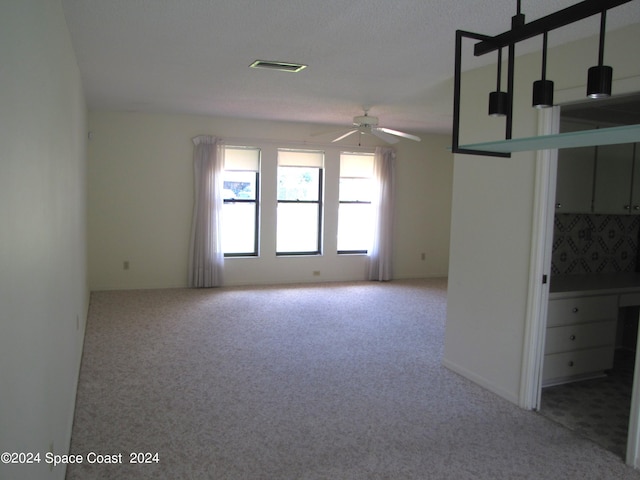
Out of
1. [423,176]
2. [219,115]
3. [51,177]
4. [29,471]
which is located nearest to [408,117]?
[423,176]

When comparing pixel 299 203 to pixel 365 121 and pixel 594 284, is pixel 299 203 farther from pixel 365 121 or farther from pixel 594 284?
pixel 594 284

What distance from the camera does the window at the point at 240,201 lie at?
7352mm

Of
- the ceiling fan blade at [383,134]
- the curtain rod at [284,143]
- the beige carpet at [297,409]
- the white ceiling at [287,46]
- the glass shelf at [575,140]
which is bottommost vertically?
the beige carpet at [297,409]

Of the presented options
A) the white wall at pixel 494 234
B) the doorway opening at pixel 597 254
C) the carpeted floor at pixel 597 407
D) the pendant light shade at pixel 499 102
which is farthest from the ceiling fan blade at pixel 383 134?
the pendant light shade at pixel 499 102

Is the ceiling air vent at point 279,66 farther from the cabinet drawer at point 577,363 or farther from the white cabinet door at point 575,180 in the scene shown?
the cabinet drawer at point 577,363

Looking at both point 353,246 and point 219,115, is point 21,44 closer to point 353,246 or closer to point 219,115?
point 219,115

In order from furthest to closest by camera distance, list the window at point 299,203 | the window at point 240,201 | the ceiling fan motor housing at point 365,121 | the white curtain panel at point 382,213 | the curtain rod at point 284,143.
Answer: the white curtain panel at point 382,213
the window at point 299,203
the window at point 240,201
the curtain rod at point 284,143
the ceiling fan motor housing at point 365,121

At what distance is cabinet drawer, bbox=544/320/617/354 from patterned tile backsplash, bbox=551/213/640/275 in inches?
27.8

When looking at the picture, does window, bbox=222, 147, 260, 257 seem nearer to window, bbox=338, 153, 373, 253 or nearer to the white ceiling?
window, bbox=338, 153, 373, 253

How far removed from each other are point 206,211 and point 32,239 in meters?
5.36

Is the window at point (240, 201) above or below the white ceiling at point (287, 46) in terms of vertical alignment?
below

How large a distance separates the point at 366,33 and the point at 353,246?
5.36m

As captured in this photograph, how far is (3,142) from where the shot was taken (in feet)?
4.13

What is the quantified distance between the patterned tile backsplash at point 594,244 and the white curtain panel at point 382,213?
141 inches
